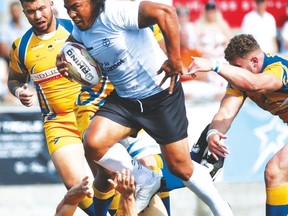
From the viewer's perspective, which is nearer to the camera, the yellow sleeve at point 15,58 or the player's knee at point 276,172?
the player's knee at point 276,172

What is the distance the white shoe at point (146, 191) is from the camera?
26.2 ft

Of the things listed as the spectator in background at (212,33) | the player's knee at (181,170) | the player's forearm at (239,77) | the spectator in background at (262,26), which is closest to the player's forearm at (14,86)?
the player's knee at (181,170)

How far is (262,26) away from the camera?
14.8 m

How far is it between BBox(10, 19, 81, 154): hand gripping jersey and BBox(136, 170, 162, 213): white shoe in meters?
1.24

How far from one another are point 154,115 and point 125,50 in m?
0.61

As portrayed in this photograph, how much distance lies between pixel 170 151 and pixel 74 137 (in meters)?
1.58

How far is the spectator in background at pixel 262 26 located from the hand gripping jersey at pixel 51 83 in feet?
20.0

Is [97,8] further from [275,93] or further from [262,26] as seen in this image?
[262,26]

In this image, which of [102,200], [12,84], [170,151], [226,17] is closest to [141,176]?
[170,151]

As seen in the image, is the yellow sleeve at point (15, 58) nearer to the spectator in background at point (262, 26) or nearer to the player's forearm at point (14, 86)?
the player's forearm at point (14, 86)

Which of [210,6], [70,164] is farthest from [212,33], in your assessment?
[70,164]

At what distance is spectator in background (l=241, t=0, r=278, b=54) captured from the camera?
1469cm

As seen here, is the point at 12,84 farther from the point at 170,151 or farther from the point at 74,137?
the point at 170,151

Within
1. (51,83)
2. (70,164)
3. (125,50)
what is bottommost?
(70,164)
